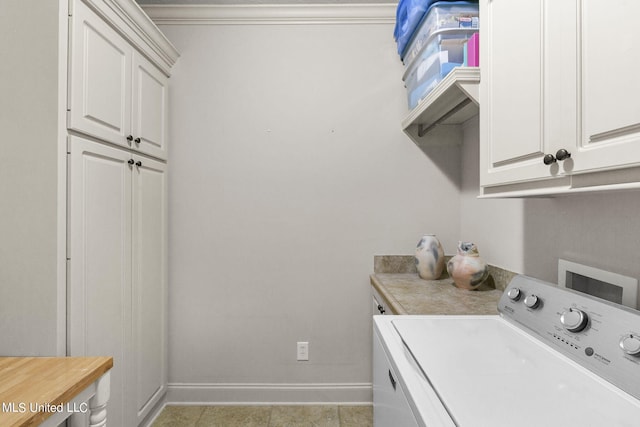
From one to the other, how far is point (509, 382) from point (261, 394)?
1.82 meters

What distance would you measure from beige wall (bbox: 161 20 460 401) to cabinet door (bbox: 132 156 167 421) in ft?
0.42

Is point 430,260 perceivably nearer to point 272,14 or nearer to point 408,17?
point 408,17

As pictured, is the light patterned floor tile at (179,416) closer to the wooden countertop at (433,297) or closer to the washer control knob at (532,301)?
the wooden countertop at (433,297)

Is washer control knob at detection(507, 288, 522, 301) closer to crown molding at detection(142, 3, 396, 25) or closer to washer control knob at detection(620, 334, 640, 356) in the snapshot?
washer control knob at detection(620, 334, 640, 356)

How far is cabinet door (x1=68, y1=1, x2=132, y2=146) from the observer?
50.3 inches

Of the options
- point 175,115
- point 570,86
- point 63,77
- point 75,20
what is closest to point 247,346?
point 175,115

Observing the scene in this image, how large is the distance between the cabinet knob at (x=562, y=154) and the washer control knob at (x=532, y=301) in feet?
1.49

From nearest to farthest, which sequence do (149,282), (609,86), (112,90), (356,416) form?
(609,86) < (112,90) < (149,282) < (356,416)

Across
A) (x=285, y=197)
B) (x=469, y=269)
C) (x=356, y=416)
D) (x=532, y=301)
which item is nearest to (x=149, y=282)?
(x=285, y=197)

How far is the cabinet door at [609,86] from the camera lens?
637 mm

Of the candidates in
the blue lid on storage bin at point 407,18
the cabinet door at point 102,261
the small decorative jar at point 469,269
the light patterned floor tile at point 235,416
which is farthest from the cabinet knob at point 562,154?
the light patterned floor tile at point 235,416

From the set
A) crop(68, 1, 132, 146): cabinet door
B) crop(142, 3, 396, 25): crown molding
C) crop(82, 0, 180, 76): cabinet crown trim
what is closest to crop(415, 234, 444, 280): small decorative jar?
crop(142, 3, 396, 25): crown molding

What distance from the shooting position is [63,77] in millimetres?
1229

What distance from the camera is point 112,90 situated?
1.52 meters
